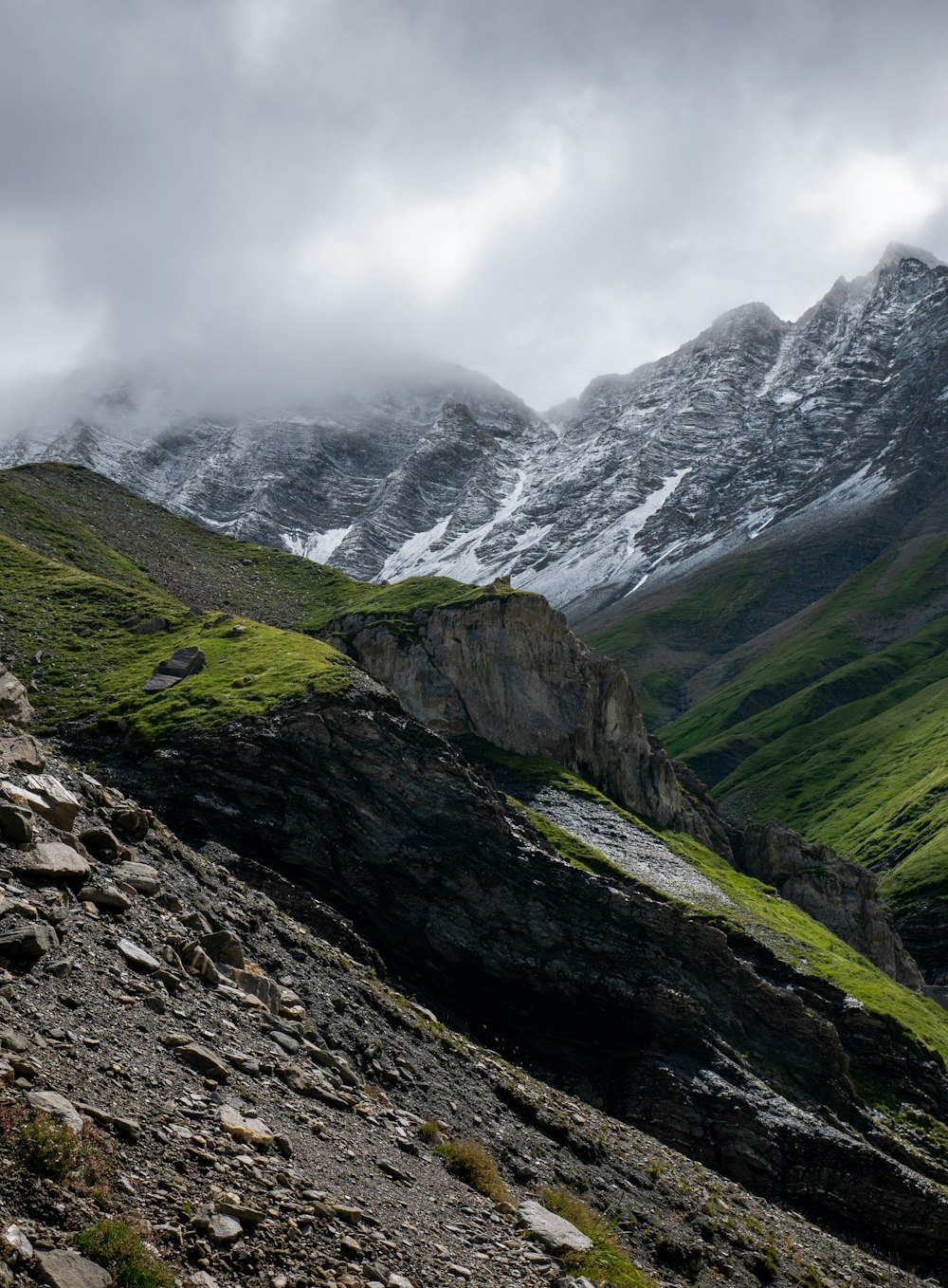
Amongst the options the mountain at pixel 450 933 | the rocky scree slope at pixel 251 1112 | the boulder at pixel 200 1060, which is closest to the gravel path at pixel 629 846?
the mountain at pixel 450 933

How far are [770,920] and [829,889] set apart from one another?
27.4 metres

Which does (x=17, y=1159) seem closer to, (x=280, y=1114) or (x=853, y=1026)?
(x=280, y=1114)

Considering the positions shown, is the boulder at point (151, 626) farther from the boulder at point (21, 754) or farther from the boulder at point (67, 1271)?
the boulder at point (67, 1271)

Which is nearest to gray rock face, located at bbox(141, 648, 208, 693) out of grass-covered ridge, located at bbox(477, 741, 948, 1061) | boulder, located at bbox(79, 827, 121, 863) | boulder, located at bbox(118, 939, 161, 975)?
grass-covered ridge, located at bbox(477, 741, 948, 1061)

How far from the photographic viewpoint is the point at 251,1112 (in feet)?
55.0

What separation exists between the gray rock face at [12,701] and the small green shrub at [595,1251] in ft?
60.1

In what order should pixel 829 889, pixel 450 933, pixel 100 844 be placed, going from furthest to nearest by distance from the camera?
pixel 829 889 < pixel 450 933 < pixel 100 844

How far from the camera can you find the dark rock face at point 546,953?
1624 inches

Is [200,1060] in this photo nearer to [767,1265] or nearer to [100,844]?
[100,844]

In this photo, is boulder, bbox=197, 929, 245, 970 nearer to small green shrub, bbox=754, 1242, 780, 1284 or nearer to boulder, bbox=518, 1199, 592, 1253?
boulder, bbox=518, 1199, 592, 1253

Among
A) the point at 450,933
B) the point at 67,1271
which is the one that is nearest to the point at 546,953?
the point at 450,933

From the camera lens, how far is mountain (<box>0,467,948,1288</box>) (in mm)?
21500

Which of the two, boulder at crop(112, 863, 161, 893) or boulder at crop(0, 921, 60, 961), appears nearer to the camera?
boulder at crop(0, 921, 60, 961)

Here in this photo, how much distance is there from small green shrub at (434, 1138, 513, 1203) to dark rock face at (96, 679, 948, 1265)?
19.3 metres
